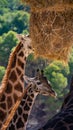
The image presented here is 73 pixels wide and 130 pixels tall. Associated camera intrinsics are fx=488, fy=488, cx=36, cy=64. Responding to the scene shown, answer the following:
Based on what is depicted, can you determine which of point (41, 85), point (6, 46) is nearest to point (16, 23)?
point (6, 46)

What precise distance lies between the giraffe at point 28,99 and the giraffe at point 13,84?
0.28 feet

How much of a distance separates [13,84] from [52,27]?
3.42 metres

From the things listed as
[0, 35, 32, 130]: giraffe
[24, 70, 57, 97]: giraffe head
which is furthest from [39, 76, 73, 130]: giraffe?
[24, 70, 57, 97]: giraffe head

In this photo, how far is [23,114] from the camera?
19.1 ft

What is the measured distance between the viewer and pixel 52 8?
2.21m

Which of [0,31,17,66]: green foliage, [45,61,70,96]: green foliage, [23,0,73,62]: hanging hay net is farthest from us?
[0,31,17,66]: green foliage

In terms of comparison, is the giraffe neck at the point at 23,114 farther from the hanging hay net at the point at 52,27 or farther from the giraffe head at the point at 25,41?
the hanging hay net at the point at 52,27

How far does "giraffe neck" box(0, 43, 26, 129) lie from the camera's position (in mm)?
5640

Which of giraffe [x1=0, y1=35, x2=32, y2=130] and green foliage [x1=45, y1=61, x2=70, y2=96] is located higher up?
giraffe [x1=0, y1=35, x2=32, y2=130]

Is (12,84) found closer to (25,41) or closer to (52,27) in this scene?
(25,41)

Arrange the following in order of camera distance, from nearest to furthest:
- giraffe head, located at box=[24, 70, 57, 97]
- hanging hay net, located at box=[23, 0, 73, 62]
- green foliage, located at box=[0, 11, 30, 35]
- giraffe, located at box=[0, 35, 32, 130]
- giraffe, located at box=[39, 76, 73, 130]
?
giraffe, located at box=[39, 76, 73, 130] → hanging hay net, located at box=[23, 0, 73, 62] → giraffe, located at box=[0, 35, 32, 130] → giraffe head, located at box=[24, 70, 57, 97] → green foliage, located at box=[0, 11, 30, 35]

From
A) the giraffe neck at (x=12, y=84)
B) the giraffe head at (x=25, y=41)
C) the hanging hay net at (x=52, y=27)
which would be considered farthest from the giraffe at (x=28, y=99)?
the hanging hay net at (x=52, y=27)

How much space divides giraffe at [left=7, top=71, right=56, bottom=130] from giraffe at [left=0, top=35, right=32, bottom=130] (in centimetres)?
9

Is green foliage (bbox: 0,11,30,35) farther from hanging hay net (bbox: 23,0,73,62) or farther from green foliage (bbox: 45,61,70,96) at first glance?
hanging hay net (bbox: 23,0,73,62)
